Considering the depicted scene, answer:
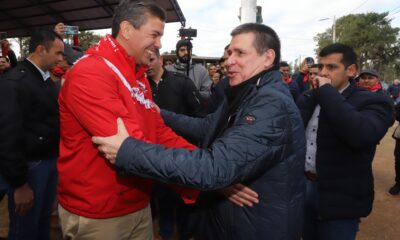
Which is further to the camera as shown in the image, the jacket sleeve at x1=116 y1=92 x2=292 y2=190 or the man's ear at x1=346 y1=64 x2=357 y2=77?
the man's ear at x1=346 y1=64 x2=357 y2=77

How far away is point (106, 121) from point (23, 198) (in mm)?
1919

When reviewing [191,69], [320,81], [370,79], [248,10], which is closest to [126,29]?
[320,81]

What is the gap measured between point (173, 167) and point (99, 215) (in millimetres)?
750

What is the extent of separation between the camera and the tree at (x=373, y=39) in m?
61.2

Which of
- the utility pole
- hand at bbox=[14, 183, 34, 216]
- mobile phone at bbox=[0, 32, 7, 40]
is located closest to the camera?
hand at bbox=[14, 183, 34, 216]

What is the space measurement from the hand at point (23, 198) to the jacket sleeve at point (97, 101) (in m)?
1.63

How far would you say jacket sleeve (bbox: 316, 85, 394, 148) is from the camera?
222cm

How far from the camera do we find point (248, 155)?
1449 mm

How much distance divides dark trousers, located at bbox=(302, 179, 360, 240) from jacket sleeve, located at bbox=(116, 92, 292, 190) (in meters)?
1.34

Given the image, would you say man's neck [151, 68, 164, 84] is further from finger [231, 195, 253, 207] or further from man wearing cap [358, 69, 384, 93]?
man wearing cap [358, 69, 384, 93]

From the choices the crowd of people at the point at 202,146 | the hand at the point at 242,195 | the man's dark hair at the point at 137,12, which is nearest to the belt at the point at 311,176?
the crowd of people at the point at 202,146

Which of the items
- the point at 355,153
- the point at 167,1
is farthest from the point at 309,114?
the point at 167,1

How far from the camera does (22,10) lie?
7.74 m

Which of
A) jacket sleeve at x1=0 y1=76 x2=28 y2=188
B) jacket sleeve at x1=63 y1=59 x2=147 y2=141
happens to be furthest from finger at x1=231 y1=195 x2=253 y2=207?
jacket sleeve at x1=0 y1=76 x2=28 y2=188
